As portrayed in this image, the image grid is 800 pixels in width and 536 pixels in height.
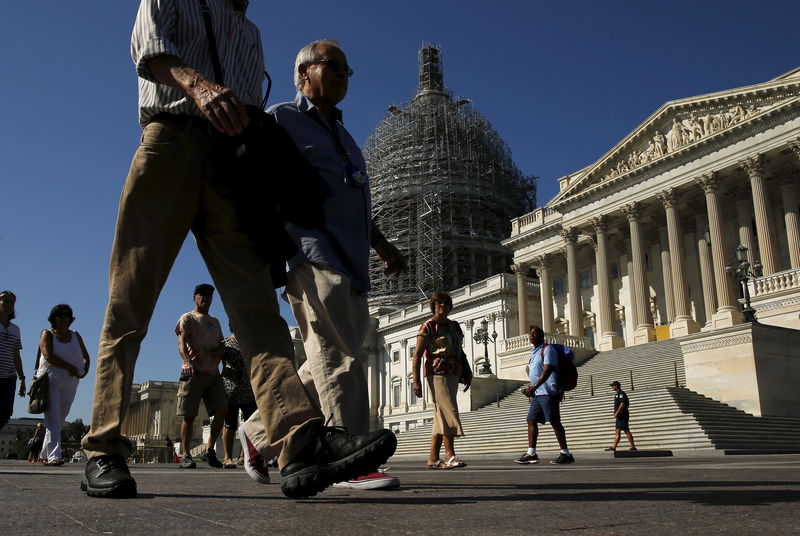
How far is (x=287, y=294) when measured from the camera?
417 centimetres

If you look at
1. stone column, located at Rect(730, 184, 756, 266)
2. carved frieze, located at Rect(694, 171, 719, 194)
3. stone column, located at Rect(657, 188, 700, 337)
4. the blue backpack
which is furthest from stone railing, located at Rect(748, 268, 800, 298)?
the blue backpack

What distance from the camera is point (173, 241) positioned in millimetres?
3607

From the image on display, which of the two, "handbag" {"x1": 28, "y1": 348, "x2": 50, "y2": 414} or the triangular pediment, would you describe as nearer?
"handbag" {"x1": 28, "y1": 348, "x2": 50, "y2": 414}

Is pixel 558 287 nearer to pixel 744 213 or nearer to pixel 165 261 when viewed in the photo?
Answer: pixel 744 213

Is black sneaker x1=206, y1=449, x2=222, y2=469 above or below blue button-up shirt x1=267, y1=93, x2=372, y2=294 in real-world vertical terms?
below

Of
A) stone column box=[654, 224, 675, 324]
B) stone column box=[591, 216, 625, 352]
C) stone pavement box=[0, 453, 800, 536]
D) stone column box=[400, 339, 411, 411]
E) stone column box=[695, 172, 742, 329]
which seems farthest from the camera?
stone column box=[400, 339, 411, 411]

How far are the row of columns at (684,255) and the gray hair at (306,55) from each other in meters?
33.1

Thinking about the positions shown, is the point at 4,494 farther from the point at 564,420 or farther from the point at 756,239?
the point at 756,239

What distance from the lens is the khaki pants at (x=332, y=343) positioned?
382 centimetres

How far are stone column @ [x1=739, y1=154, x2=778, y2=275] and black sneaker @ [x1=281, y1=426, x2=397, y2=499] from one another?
116 feet

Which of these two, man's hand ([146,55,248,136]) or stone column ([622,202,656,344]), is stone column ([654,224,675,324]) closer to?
stone column ([622,202,656,344])

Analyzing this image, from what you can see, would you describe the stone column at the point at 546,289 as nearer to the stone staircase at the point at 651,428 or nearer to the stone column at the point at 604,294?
the stone column at the point at 604,294

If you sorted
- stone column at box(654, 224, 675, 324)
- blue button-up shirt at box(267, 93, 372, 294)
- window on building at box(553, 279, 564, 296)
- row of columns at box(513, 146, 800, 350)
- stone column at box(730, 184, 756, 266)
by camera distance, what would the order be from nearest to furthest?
blue button-up shirt at box(267, 93, 372, 294), row of columns at box(513, 146, 800, 350), stone column at box(730, 184, 756, 266), stone column at box(654, 224, 675, 324), window on building at box(553, 279, 564, 296)

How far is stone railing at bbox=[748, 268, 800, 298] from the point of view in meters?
30.9
